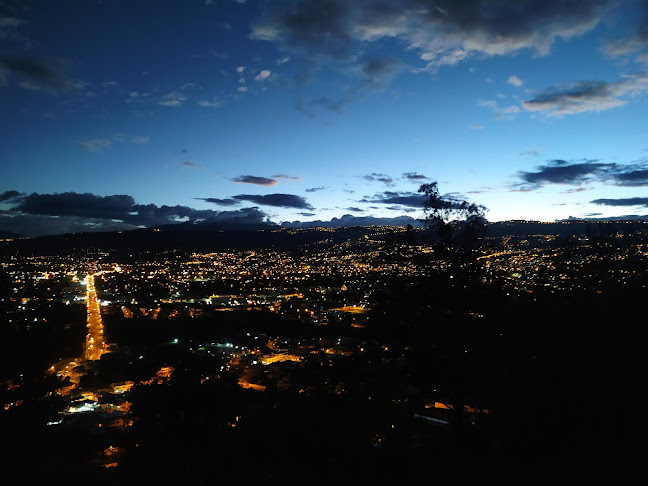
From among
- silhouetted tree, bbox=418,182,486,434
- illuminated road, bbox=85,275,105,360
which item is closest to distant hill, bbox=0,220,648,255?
illuminated road, bbox=85,275,105,360

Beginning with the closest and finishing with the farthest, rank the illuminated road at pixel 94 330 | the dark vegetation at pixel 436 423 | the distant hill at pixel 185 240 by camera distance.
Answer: the dark vegetation at pixel 436 423 → the illuminated road at pixel 94 330 → the distant hill at pixel 185 240

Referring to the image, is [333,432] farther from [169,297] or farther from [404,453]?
[169,297]

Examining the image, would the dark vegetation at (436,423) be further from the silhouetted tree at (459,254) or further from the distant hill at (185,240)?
the distant hill at (185,240)

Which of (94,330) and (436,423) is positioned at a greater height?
(436,423)

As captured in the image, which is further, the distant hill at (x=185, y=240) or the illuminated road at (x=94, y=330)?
the distant hill at (x=185, y=240)

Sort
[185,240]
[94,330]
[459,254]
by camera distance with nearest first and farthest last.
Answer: [459,254]
[94,330]
[185,240]

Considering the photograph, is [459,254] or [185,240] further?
[185,240]

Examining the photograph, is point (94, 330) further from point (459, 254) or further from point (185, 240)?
point (185, 240)

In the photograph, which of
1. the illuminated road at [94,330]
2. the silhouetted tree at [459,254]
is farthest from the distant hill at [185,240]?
the silhouetted tree at [459,254]

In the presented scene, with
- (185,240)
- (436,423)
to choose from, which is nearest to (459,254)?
(436,423)
